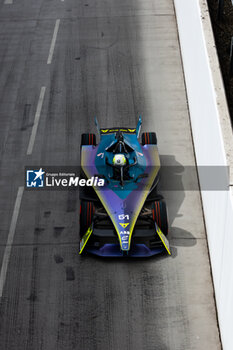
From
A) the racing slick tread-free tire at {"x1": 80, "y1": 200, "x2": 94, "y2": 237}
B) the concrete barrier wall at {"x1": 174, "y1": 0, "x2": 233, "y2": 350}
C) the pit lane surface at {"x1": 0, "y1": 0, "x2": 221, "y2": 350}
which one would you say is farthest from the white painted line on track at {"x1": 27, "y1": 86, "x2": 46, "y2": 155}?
the concrete barrier wall at {"x1": 174, "y1": 0, "x2": 233, "y2": 350}

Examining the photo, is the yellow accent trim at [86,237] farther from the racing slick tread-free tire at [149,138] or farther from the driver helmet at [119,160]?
the racing slick tread-free tire at [149,138]

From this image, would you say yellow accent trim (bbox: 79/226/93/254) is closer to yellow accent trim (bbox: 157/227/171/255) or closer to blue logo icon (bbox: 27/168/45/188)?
yellow accent trim (bbox: 157/227/171/255)

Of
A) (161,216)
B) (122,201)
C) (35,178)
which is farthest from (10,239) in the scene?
(161,216)

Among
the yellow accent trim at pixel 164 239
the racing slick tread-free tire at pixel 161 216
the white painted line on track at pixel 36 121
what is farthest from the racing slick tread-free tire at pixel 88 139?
the yellow accent trim at pixel 164 239

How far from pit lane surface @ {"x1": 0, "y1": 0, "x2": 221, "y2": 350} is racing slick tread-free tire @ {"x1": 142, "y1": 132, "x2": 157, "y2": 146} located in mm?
818

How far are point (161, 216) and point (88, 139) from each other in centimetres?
292

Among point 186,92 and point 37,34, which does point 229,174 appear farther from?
point 37,34

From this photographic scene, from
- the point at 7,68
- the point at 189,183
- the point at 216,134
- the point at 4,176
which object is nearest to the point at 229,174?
the point at 216,134

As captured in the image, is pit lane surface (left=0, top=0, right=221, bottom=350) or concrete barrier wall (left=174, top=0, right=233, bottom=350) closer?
concrete barrier wall (left=174, top=0, right=233, bottom=350)

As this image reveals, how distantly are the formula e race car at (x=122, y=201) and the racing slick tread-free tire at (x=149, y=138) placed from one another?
22 cm

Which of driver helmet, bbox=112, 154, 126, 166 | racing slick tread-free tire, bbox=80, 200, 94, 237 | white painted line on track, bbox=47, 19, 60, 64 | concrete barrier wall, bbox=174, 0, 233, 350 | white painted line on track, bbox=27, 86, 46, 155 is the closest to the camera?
concrete barrier wall, bbox=174, 0, 233, 350

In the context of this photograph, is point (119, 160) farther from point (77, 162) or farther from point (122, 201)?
point (77, 162)

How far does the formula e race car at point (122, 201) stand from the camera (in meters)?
13.4

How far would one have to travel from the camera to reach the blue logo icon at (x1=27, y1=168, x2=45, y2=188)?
15641 millimetres
